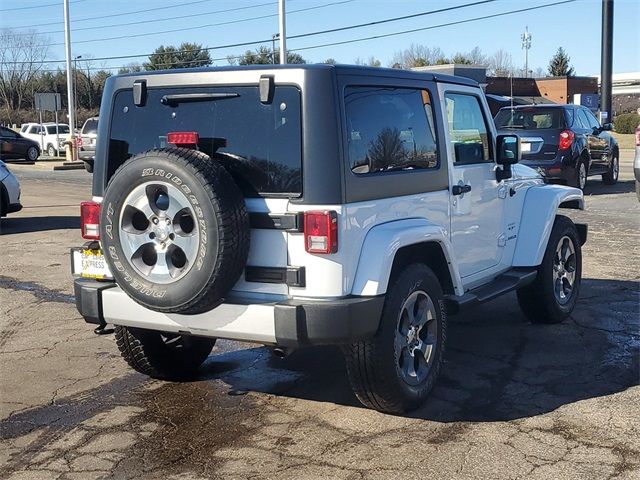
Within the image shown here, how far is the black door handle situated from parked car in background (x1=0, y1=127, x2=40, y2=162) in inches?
1211

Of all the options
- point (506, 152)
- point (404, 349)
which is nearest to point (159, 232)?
point (404, 349)

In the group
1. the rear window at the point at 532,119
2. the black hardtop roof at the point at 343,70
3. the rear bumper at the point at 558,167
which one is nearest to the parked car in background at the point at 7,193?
the black hardtop roof at the point at 343,70

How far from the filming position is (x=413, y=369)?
483 centimetres

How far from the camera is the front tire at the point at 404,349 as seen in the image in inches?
176

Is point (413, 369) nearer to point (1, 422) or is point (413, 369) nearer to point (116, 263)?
point (116, 263)

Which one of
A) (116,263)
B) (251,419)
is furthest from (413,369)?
(116,263)

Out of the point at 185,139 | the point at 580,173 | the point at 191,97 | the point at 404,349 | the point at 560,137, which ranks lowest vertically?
the point at 404,349

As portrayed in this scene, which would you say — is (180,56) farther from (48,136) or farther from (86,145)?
(86,145)

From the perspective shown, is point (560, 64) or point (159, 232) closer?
point (159, 232)

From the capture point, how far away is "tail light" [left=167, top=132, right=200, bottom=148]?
4.40 m

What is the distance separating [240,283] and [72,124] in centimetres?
3219

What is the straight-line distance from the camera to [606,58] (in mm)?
27031

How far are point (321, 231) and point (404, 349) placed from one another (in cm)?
102

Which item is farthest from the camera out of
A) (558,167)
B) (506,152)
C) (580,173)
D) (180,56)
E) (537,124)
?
(180,56)
